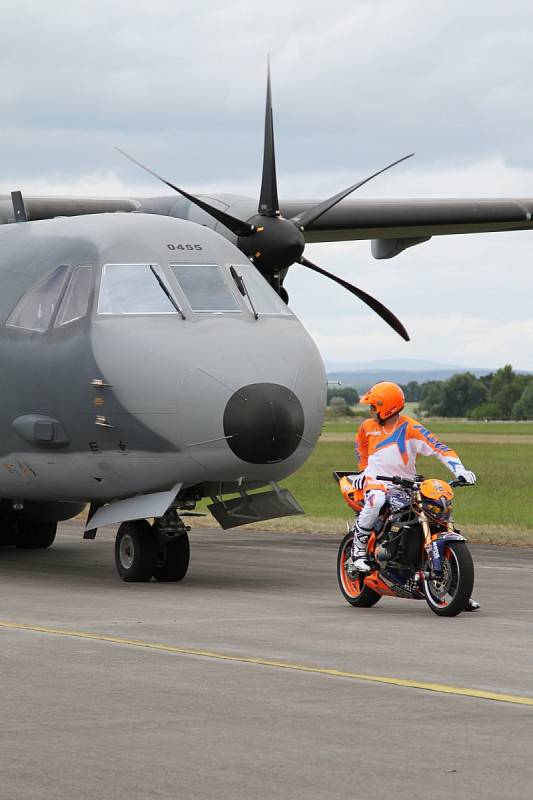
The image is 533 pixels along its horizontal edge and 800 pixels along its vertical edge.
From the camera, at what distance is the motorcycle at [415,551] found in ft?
38.4

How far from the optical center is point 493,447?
76250 mm

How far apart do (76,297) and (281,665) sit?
20.8 feet

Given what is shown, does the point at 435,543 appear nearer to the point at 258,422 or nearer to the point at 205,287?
the point at 258,422

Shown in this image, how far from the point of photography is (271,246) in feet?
Answer: 60.4

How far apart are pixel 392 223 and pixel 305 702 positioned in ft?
55.7

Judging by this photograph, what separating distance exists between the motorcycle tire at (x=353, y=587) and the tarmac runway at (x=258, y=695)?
0.13 meters

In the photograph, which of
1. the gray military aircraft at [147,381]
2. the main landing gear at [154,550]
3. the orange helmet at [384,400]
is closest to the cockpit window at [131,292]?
the gray military aircraft at [147,381]

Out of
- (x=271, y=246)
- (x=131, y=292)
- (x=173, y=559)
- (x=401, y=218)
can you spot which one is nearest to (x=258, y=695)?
(x=173, y=559)

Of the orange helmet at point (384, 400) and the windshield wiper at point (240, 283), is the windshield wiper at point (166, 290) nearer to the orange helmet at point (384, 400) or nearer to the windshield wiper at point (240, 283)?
the windshield wiper at point (240, 283)

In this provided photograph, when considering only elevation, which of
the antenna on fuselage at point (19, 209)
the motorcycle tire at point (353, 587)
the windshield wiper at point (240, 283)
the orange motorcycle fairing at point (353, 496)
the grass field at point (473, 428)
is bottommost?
the grass field at point (473, 428)

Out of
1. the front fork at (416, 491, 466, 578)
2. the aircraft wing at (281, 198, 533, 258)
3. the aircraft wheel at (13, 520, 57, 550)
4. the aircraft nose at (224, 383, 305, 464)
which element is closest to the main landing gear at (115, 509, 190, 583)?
the aircraft nose at (224, 383, 305, 464)

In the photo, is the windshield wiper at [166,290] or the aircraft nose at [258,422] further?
the windshield wiper at [166,290]

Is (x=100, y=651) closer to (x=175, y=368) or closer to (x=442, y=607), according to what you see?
(x=442, y=607)

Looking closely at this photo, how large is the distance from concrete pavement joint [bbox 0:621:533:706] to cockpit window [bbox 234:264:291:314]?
15.3ft
